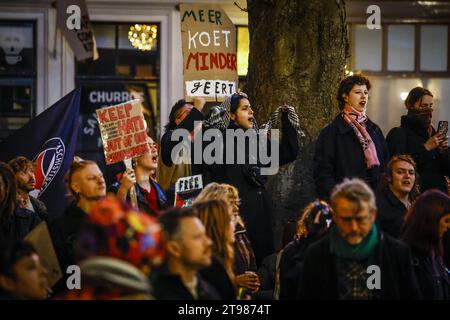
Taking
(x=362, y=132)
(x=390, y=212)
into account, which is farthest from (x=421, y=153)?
(x=390, y=212)

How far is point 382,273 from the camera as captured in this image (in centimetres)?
576

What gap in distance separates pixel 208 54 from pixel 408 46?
5.28 m

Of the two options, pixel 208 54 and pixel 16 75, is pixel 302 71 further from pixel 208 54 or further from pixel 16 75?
pixel 16 75

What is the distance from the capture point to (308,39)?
969 cm

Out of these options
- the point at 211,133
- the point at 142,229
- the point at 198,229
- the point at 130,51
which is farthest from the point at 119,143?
the point at 130,51

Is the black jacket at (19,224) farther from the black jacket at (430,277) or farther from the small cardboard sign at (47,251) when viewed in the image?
the black jacket at (430,277)

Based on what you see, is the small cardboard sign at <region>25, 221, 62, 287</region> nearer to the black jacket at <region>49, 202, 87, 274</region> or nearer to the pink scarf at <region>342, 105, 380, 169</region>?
the black jacket at <region>49, 202, 87, 274</region>

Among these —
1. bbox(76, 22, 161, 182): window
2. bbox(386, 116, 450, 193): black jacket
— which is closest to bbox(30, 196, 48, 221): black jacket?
bbox(386, 116, 450, 193): black jacket

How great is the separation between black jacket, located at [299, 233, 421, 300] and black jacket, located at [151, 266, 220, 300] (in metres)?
0.62

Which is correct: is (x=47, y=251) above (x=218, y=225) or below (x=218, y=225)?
below

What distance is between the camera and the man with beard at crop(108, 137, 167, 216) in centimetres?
812

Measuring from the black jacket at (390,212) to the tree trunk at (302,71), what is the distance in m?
1.87
